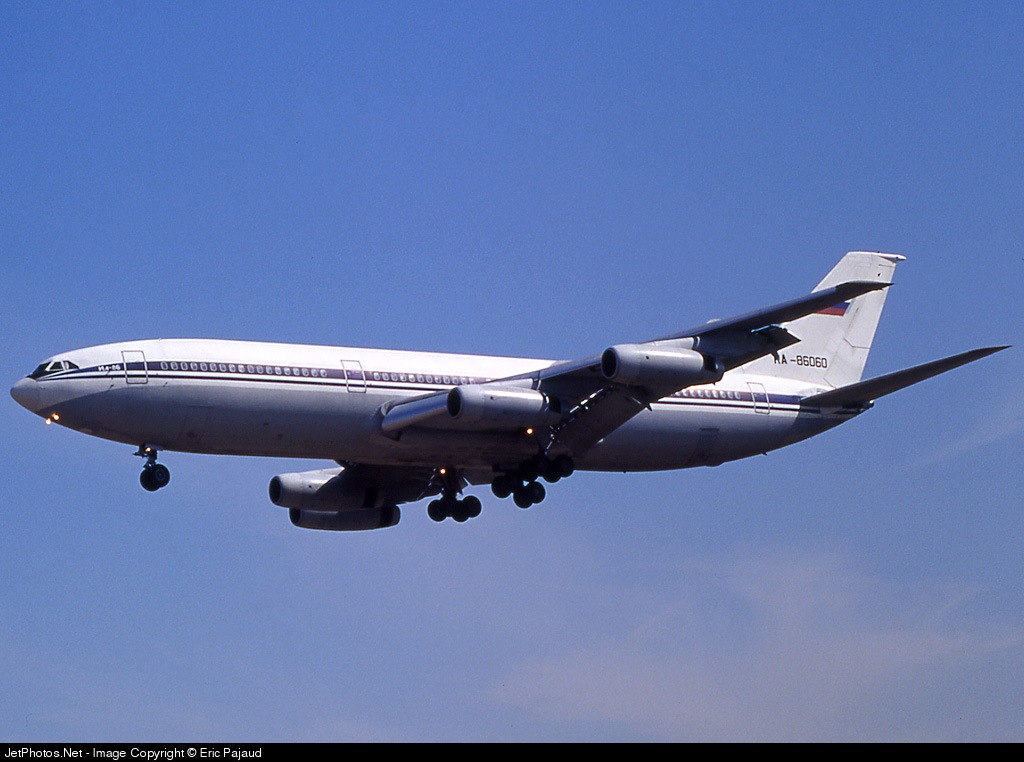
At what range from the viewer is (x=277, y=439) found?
41656mm

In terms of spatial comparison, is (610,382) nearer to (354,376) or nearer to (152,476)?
(354,376)

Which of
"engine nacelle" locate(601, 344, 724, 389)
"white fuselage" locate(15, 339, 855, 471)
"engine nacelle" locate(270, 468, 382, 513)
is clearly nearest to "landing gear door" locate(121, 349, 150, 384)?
"white fuselage" locate(15, 339, 855, 471)

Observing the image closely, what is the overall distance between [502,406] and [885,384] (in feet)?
41.2

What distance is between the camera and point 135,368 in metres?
40.8

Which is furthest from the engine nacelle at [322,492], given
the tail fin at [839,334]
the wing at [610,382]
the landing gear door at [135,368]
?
the tail fin at [839,334]

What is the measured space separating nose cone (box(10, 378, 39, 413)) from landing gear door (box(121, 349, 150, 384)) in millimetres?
2409

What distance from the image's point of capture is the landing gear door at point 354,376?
42.6 m

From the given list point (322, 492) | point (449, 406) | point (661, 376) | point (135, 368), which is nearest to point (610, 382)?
point (661, 376)

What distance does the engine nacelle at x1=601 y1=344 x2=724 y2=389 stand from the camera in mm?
41250

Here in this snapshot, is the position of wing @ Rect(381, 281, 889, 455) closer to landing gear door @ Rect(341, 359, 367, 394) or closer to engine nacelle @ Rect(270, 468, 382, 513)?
landing gear door @ Rect(341, 359, 367, 394)

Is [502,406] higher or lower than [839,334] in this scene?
lower

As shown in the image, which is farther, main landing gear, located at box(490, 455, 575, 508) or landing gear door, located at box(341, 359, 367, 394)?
main landing gear, located at box(490, 455, 575, 508)

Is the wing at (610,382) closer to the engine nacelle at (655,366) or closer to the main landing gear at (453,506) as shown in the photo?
the engine nacelle at (655,366)
